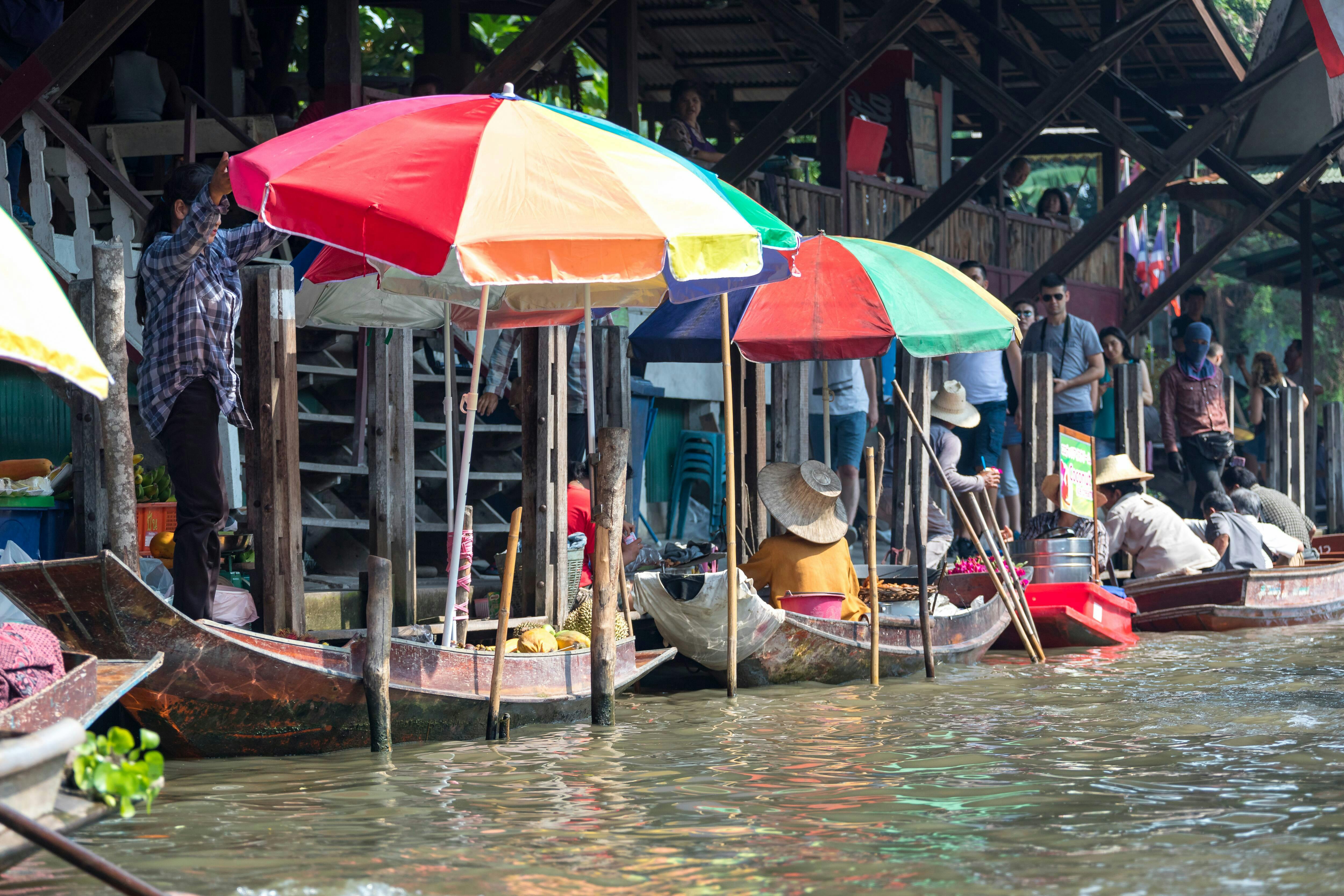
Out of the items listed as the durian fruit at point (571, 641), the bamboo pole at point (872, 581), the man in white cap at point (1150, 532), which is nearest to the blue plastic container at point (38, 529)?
the durian fruit at point (571, 641)

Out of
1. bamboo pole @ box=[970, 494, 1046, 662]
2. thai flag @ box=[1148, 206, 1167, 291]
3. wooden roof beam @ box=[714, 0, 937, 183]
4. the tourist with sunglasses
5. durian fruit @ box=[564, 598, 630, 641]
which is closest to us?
durian fruit @ box=[564, 598, 630, 641]

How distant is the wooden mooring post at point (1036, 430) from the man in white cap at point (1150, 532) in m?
0.46

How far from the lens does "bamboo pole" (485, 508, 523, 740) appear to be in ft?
22.8

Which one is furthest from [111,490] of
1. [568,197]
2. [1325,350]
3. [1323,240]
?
[1325,350]

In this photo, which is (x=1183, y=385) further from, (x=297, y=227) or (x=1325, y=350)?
(x=1325, y=350)

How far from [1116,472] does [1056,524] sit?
0.80 meters

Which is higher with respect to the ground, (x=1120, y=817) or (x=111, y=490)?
(x=111, y=490)

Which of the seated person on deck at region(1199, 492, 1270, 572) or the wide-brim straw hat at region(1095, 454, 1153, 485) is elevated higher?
the wide-brim straw hat at region(1095, 454, 1153, 485)

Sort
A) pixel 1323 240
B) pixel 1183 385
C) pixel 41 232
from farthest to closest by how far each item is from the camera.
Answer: pixel 1323 240
pixel 1183 385
pixel 41 232

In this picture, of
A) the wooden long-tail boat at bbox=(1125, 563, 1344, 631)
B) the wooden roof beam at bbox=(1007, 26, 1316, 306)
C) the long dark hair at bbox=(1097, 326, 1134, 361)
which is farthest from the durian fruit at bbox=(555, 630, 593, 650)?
the long dark hair at bbox=(1097, 326, 1134, 361)

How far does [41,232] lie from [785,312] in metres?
4.39

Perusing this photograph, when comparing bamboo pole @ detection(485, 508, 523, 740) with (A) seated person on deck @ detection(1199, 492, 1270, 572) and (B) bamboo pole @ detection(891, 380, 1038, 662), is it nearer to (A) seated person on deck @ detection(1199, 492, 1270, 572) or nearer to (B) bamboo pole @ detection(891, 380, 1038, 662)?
(B) bamboo pole @ detection(891, 380, 1038, 662)

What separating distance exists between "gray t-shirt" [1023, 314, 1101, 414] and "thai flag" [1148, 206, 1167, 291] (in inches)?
504

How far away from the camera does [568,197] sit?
645cm
